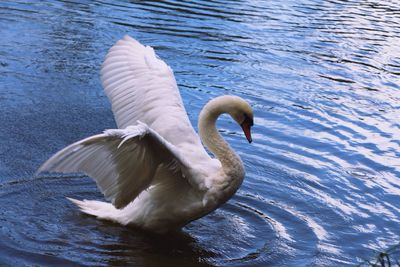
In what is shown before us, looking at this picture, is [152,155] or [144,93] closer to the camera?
[152,155]

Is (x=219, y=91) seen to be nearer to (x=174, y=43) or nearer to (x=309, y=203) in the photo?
(x=174, y=43)

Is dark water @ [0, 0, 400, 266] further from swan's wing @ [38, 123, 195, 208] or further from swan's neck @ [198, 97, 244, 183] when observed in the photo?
swan's neck @ [198, 97, 244, 183]

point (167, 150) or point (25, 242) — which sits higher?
point (167, 150)

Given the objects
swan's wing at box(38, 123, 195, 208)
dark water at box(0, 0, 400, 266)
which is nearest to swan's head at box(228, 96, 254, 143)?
swan's wing at box(38, 123, 195, 208)

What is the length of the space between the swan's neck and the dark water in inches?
26.5

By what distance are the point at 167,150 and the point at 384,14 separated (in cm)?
1222

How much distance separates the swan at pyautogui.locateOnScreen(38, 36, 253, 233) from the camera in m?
5.42

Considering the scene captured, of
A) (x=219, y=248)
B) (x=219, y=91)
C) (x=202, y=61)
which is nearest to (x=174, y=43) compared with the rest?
(x=202, y=61)

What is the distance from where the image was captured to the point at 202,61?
466 inches

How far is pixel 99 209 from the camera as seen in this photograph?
6.61m

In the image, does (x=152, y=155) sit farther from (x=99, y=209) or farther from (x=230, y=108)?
(x=99, y=209)

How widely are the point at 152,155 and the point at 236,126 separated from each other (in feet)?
12.5

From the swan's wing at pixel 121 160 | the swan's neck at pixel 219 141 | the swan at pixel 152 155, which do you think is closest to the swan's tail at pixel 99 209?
the swan at pixel 152 155

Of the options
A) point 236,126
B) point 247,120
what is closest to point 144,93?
point 247,120
